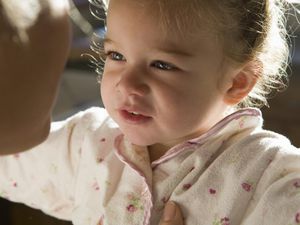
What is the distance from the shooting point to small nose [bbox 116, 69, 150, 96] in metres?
0.88


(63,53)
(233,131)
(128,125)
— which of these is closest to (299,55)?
(233,131)

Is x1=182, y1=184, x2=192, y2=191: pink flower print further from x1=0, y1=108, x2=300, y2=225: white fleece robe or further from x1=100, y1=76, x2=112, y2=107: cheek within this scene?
x1=100, y1=76, x2=112, y2=107: cheek

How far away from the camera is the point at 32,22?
1.79 feet

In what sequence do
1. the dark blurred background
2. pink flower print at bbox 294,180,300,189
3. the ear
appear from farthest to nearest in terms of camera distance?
1. the dark blurred background
2. the ear
3. pink flower print at bbox 294,180,300,189

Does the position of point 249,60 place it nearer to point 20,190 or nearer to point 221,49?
point 221,49

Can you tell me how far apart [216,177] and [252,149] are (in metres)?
0.07

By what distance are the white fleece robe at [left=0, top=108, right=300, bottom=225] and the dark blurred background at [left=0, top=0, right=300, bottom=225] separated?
36 cm

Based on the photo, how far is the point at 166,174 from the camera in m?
1.00

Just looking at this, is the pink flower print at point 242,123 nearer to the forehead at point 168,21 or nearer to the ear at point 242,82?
the ear at point 242,82

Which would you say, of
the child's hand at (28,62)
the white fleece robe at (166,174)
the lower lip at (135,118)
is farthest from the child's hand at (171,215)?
the child's hand at (28,62)

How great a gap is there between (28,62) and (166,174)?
487mm

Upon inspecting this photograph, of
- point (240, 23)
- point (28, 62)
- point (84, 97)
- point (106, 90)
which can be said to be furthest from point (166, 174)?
point (84, 97)

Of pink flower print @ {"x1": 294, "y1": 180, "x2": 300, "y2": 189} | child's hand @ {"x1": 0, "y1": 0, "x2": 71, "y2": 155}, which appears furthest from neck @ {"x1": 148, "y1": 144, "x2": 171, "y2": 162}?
child's hand @ {"x1": 0, "y1": 0, "x2": 71, "y2": 155}

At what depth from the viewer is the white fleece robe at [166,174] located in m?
0.89
